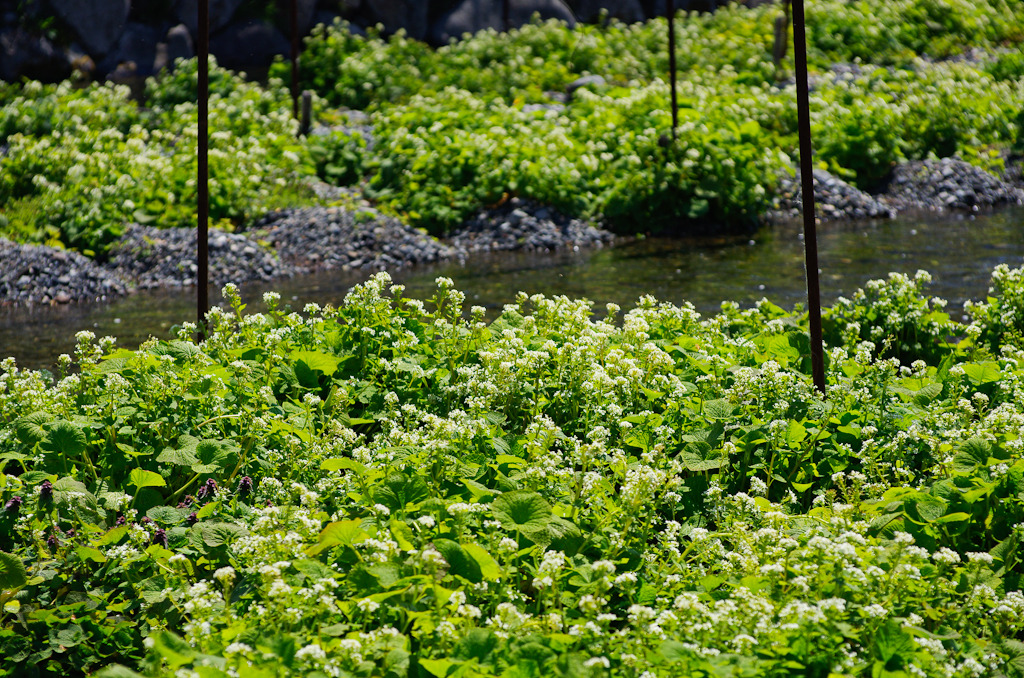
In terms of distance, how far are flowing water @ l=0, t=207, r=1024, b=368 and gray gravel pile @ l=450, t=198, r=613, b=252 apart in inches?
12.3

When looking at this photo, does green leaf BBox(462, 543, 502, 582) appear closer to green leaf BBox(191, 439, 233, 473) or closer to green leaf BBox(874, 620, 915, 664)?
green leaf BBox(874, 620, 915, 664)

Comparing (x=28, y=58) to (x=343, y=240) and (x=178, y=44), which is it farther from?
(x=343, y=240)

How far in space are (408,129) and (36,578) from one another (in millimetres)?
10620

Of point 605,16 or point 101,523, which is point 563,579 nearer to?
point 101,523

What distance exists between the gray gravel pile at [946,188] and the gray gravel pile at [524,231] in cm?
431

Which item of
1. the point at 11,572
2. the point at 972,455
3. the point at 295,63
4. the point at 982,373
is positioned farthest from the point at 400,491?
the point at 295,63

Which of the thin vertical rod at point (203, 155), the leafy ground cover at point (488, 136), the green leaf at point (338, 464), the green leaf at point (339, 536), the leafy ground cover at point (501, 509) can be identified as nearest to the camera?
the leafy ground cover at point (501, 509)

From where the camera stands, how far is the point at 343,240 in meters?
11.0

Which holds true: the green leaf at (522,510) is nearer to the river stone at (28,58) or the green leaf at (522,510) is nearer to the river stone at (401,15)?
the river stone at (28,58)

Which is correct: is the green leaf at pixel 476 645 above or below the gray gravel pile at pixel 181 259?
below

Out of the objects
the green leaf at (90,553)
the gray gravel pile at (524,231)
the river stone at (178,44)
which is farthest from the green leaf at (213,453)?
the river stone at (178,44)

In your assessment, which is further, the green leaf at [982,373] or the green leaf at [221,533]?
the green leaf at [982,373]

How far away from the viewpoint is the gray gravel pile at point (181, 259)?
1020cm

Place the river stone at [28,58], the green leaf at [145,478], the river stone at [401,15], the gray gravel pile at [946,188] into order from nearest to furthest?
1. the green leaf at [145,478]
2. the gray gravel pile at [946,188]
3. the river stone at [28,58]
4. the river stone at [401,15]
